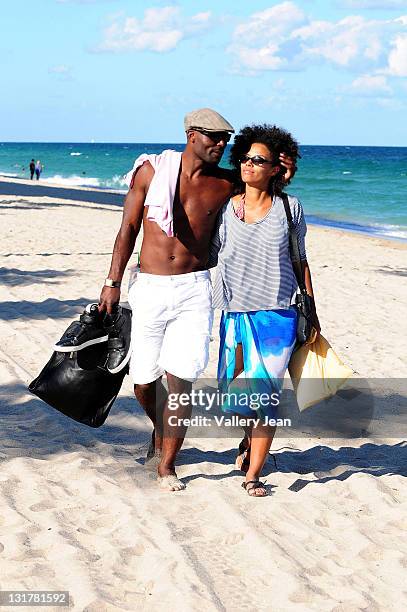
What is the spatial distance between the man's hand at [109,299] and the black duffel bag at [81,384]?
24 cm

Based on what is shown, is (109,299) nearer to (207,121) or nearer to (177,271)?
(177,271)

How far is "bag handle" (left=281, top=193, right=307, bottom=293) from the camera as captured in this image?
4.61m

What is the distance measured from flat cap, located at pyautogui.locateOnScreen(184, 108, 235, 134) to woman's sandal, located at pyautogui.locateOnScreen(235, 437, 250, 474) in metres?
1.76

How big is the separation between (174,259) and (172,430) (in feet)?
2.95

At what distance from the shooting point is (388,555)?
165 inches

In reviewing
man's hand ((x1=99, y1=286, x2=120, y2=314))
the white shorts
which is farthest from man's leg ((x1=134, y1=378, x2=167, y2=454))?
man's hand ((x1=99, y1=286, x2=120, y2=314))

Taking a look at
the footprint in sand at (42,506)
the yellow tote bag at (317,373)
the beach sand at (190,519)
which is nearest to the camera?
the beach sand at (190,519)

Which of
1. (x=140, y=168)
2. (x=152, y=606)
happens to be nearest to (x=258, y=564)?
(x=152, y=606)

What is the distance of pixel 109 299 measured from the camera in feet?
15.4

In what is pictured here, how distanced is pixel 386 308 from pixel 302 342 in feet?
20.6

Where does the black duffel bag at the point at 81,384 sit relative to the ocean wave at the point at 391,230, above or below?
above

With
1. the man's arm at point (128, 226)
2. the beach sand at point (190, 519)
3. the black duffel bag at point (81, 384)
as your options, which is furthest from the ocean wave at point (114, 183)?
the man's arm at point (128, 226)

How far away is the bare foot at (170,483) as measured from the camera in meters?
4.80

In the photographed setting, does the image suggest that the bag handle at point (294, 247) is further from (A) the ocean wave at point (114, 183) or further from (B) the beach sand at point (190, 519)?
(A) the ocean wave at point (114, 183)
